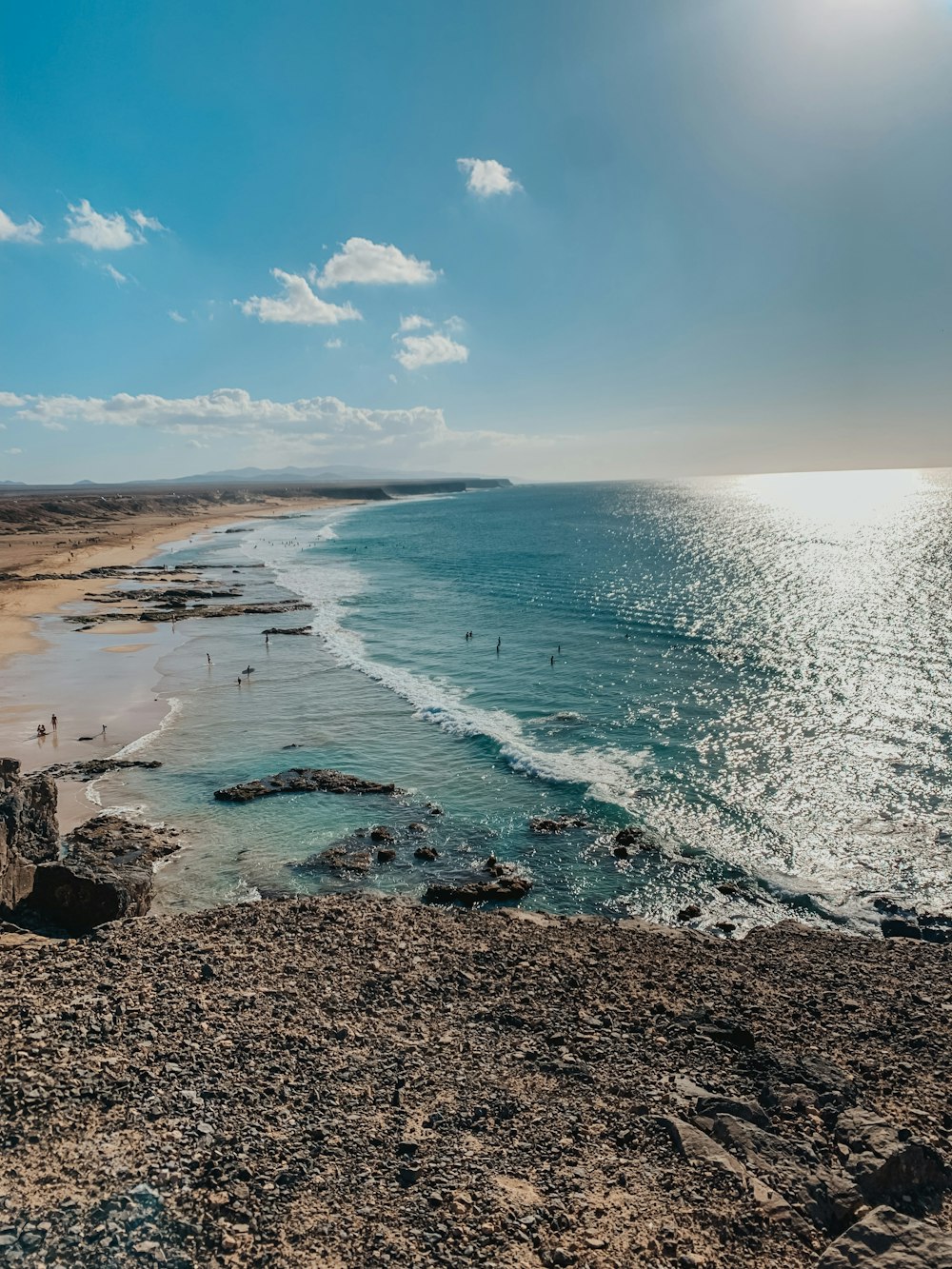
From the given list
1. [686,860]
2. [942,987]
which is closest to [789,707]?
[686,860]

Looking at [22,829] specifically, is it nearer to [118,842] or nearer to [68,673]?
[118,842]

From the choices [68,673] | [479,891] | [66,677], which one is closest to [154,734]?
[66,677]

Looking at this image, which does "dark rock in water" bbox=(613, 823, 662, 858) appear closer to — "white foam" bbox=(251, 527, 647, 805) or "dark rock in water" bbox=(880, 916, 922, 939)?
"white foam" bbox=(251, 527, 647, 805)

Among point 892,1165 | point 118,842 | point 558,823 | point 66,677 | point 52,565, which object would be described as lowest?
point 558,823

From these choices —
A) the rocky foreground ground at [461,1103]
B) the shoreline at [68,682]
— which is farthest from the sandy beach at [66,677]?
the rocky foreground ground at [461,1103]

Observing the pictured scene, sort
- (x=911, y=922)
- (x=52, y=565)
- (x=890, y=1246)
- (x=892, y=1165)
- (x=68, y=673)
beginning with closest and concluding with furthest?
(x=890, y=1246), (x=892, y=1165), (x=911, y=922), (x=68, y=673), (x=52, y=565)

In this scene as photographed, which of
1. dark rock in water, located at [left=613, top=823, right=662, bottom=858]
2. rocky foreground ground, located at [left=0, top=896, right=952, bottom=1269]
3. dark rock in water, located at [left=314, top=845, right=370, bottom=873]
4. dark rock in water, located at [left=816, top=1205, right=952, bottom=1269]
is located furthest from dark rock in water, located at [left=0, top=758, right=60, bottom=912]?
dark rock in water, located at [left=816, top=1205, right=952, bottom=1269]

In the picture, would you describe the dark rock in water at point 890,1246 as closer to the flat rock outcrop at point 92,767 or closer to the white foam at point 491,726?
the white foam at point 491,726

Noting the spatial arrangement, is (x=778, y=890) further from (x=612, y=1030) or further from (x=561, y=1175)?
(x=561, y=1175)
